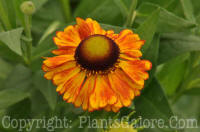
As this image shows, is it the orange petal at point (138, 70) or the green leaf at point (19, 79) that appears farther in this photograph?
the green leaf at point (19, 79)

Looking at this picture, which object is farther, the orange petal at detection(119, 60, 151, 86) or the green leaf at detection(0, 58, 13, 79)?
the green leaf at detection(0, 58, 13, 79)

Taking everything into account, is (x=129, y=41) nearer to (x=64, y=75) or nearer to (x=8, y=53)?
(x=64, y=75)

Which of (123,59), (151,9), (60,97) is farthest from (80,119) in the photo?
(151,9)

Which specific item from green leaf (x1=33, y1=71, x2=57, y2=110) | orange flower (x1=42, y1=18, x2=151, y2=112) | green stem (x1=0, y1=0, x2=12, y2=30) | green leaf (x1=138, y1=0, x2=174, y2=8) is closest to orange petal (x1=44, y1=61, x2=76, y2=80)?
orange flower (x1=42, y1=18, x2=151, y2=112)

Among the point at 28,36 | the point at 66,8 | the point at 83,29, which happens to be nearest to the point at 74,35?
the point at 83,29

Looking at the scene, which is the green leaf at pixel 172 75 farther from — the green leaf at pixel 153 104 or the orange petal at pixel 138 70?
the orange petal at pixel 138 70

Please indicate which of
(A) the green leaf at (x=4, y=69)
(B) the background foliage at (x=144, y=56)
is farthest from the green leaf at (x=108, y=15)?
(A) the green leaf at (x=4, y=69)

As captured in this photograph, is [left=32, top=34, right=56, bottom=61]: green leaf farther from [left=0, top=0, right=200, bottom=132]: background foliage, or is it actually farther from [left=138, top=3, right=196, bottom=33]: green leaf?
[left=138, top=3, right=196, bottom=33]: green leaf
